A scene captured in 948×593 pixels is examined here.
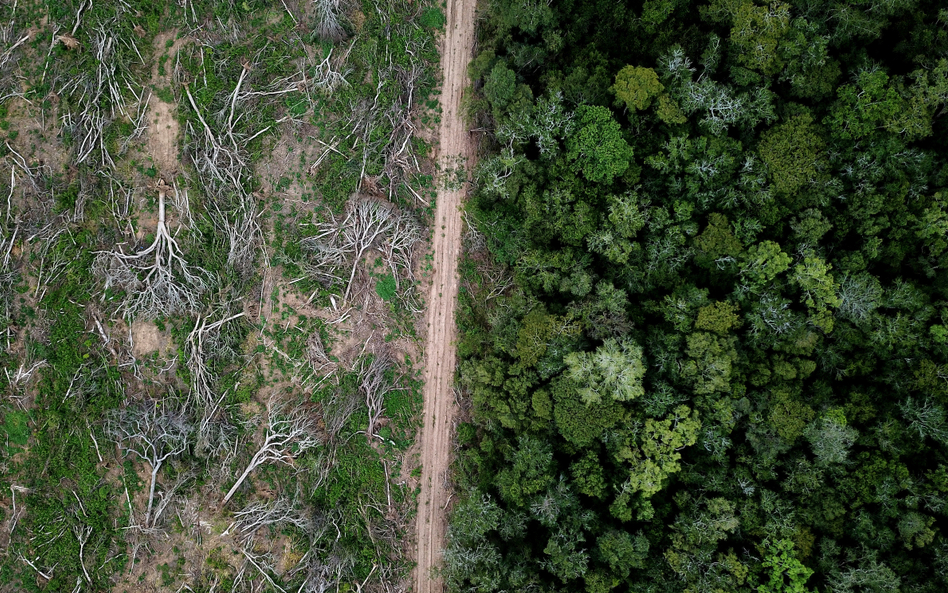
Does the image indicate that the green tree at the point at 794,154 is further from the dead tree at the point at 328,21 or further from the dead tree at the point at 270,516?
the dead tree at the point at 270,516

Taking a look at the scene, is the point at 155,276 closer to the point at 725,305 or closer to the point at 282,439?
the point at 282,439

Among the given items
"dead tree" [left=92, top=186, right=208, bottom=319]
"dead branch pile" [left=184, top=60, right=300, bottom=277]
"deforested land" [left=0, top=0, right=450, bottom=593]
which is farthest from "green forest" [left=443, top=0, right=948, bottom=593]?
"dead tree" [left=92, top=186, right=208, bottom=319]

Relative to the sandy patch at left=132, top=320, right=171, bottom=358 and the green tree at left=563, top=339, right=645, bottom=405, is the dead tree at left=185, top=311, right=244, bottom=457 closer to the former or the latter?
the sandy patch at left=132, top=320, right=171, bottom=358

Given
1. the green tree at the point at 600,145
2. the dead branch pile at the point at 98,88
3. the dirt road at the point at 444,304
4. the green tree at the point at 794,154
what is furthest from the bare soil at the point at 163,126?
the green tree at the point at 794,154

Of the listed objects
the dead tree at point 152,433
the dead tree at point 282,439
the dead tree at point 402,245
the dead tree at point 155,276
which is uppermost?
the dead tree at point 402,245

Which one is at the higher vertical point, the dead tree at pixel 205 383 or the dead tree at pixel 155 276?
the dead tree at pixel 155 276

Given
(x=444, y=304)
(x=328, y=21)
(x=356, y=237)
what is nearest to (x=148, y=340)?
(x=356, y=237)
